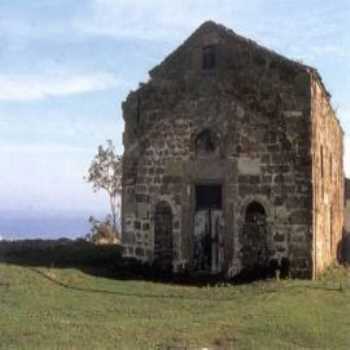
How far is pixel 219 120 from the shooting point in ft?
68.6

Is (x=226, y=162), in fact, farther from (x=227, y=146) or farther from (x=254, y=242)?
(x=254, y=242)

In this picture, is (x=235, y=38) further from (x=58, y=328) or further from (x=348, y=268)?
(x=58, y=328)

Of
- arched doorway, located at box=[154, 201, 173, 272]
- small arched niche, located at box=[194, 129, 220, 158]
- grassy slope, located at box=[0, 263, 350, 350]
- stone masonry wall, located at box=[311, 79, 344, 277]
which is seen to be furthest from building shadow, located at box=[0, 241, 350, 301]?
small arched niche, located at box=[194, 129, 220, 158]

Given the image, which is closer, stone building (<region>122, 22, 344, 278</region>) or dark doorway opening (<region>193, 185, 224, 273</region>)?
stone building (<region>122, 22, 344, 278</region>)

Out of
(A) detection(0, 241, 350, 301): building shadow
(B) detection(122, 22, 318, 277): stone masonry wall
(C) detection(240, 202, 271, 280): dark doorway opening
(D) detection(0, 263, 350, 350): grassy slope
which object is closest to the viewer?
(D) detection(0, 263, 350, 350): grassy slope

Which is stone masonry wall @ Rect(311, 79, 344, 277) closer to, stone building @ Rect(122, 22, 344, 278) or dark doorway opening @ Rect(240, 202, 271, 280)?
stone building @ Rect(122, 22, 344, 278)

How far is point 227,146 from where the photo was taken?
68.1 ft

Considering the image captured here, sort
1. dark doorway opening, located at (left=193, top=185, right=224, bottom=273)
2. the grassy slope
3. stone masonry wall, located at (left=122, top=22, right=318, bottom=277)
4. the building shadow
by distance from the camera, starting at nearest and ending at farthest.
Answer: the grassy slope < the building shadow < stone masonry wall, located at (left=122, top=22, right=318, bottom=277) < dark doorway opening, located at (left=193, top=185, right=224, bottom=273)

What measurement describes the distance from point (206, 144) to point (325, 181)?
4.22 meters

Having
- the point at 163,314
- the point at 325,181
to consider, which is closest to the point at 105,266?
the point at 325,181

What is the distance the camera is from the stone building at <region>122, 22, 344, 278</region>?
19953mm

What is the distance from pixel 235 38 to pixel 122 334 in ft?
38.6

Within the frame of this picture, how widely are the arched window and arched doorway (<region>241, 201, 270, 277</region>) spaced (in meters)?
1.99

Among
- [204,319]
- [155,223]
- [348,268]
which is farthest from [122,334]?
[348,268]
